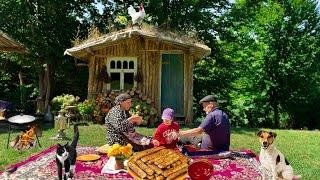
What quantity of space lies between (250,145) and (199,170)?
5.68m

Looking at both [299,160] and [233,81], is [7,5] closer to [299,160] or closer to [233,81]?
[233,81]

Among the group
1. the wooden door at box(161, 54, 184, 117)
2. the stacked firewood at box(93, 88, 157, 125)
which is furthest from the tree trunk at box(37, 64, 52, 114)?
the wooden door at box(161, 54, 184, 117)

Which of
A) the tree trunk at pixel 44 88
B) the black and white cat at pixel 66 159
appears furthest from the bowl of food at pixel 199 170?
the tree trunk at pixel 44 88

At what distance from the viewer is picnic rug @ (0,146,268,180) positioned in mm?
7859

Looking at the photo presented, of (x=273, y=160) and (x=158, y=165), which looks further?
(x=273, y=160)

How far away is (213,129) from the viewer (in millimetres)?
9422

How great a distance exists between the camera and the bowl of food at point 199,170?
6488 millimetres

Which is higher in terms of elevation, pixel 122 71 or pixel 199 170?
pixel 122 71

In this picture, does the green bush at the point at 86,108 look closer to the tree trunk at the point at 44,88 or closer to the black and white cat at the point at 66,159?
the tree trunk at the point at 44,88

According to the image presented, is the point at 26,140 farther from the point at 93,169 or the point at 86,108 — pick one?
the point at 86,108

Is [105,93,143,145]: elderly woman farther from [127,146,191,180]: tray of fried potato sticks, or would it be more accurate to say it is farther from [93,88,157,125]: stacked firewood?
[93,88,157,125]: stacked firewood

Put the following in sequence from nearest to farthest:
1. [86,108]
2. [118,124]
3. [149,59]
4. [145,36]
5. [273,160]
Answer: [273,160] < [118,124] < [145,36] < [86,108] < [149,59]

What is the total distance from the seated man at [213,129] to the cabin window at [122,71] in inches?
307

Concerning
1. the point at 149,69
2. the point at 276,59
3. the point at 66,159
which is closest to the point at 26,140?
the point at 66,159
